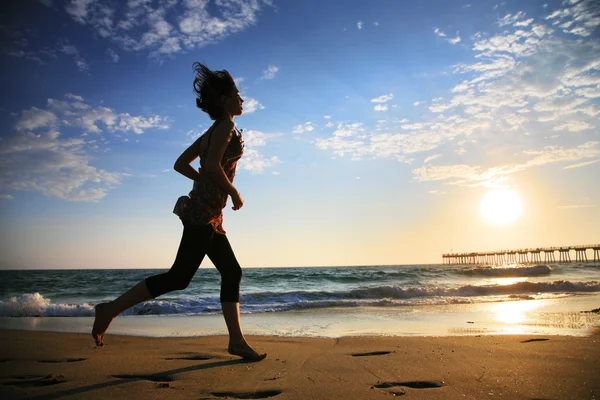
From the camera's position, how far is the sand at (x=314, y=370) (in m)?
1.96

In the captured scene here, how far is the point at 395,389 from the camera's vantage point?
6.59ft

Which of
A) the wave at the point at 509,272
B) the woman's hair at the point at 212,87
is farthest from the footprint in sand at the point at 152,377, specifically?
the wave at the point at 509,272

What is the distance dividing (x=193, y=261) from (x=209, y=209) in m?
0.38

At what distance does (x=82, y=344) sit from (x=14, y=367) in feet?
3.69

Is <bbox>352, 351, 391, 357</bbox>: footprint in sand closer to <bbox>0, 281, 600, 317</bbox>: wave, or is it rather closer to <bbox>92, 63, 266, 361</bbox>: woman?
<bbox>92, 63, 266, 361</bbox>: woman

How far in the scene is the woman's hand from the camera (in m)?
2.61

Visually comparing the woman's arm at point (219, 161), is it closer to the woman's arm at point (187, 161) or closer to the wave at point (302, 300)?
the woman's arm at point (187, 161)

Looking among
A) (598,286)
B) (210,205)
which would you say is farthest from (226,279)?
(598,286)

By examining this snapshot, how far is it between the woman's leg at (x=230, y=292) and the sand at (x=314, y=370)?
0.09 metres

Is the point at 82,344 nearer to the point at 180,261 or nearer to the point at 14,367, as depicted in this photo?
the point at 14,367

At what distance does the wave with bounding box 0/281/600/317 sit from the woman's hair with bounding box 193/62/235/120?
6.55 metres

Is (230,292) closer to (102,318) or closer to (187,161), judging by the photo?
(102,318)

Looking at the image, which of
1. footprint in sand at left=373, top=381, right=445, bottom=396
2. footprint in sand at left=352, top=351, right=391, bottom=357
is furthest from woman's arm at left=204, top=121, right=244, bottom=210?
footprint in sand at left=352, top=351, right=391, bottom=357

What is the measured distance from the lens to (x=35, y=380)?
2.18m
